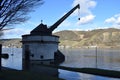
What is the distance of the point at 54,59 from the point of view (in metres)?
64.6

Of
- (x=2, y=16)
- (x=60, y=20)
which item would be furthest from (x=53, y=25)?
(x=2, y=16)

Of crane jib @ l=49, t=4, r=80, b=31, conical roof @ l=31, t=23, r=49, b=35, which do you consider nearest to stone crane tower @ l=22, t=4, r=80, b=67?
conical roof @ l=31, t=23, r=49, b=35

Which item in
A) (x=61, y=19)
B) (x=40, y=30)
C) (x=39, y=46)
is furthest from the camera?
(x=61, y=19)

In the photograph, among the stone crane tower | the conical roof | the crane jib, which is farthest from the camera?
the crane jib

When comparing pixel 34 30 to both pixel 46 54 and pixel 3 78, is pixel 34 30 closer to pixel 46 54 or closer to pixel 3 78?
pixel 46 54

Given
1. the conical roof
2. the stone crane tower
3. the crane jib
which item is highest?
the crane jib

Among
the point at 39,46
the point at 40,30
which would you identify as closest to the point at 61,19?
the point at 40,30

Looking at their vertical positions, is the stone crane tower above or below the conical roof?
below

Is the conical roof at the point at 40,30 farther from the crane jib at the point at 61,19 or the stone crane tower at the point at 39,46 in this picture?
the crane jib at the point at 61,19

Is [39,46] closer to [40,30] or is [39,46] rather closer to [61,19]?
[40,30]

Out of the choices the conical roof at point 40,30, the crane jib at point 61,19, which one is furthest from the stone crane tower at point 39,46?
the crane jib at point 61,19

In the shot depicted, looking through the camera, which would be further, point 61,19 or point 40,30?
point 61,19

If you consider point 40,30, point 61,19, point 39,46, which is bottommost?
point 39,46

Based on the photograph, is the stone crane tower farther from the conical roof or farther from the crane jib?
the crane jib
